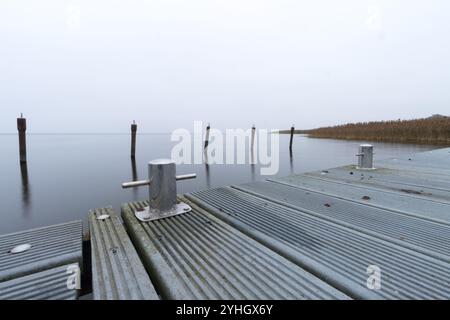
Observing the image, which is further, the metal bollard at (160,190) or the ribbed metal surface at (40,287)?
the metal bollard at (160,190)

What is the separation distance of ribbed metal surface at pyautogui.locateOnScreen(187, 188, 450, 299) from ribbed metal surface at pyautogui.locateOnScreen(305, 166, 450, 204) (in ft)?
5.14

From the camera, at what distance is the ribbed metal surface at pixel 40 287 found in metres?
0.98

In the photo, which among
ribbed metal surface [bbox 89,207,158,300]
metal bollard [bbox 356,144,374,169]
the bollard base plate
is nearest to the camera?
ribbed metal surface [bbox 89,207,158,300]

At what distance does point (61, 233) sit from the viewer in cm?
164

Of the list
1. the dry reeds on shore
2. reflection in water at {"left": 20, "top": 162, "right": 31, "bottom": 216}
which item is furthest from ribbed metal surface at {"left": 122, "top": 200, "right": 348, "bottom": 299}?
the dry reeds on shore

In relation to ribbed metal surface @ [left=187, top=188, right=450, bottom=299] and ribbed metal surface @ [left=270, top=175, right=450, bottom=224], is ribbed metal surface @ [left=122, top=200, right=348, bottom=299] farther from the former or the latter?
ribbed metal surface @ [left=270, top=175, right=450, bottom=224]

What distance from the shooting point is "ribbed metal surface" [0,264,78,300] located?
3.22ft

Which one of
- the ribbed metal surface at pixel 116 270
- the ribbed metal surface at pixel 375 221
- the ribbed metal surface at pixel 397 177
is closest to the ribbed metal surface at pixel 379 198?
the ribbed metal surface at pixel 375 221

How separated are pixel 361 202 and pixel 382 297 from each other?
1.57 metres

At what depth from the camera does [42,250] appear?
140 centimetres

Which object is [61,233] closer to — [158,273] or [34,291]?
[34,291]

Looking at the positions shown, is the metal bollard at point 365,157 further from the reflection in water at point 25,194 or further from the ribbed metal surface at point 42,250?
the reflection in water at point 25,194

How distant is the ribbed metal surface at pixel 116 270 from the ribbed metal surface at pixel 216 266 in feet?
0.24
